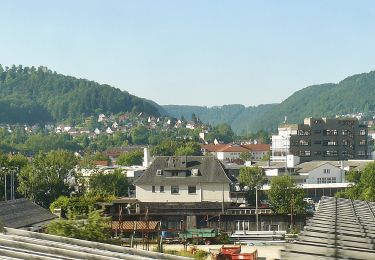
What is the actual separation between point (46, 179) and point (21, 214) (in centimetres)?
2510

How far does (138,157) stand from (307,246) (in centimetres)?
12855

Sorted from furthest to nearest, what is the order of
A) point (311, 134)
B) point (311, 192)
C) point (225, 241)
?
point (311, 134) → point (311, 192) → point (225, 241)

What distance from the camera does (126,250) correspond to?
883 cm

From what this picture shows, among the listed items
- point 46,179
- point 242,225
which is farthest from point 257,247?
point 46,179

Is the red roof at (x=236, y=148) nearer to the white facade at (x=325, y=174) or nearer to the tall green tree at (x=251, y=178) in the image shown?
the white facade at (x=325, y=174)

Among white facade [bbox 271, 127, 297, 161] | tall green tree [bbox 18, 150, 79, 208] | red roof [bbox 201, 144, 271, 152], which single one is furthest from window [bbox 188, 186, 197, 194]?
red roof [bbox 201, 144, 271, 152]

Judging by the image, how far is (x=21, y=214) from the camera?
1374 inches

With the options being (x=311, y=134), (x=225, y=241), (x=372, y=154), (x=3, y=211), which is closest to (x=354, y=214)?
(x=3, y=211)

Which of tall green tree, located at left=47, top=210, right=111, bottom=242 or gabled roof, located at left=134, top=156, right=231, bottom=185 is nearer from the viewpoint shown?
tall green tree, located at left=47, top=210, right=111, bottom=242

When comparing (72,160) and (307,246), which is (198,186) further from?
(307,246)

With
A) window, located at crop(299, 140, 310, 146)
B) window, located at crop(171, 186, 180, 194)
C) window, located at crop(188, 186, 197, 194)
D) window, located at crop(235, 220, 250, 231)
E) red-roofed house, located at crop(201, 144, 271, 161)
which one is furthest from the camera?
red-roofed house, located at crop(201, 144, 271, 161)

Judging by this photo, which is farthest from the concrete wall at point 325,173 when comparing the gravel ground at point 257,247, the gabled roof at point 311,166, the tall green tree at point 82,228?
the tall green tree at point 82,228

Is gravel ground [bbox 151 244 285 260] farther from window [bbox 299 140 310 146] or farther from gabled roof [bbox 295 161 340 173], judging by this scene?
window [bbox 299 140 310 146]

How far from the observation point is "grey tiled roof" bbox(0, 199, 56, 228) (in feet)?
107
